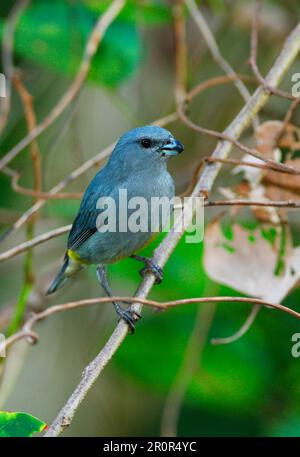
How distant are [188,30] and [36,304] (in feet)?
5.88

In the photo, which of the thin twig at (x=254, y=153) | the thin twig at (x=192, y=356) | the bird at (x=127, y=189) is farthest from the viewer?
the thin twig at (x=192, y=356)

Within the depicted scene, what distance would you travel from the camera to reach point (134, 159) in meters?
2.67

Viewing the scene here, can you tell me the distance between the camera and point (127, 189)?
2.63 meters

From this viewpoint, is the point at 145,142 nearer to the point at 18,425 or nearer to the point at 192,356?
the point at 192,356

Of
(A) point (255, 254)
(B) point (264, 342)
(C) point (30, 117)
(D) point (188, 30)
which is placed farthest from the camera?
(D) point (188, 30)

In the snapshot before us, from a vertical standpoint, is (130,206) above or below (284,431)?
above

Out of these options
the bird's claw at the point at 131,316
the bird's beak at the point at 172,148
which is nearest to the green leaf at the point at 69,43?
the bird's beak at the point at 172,148

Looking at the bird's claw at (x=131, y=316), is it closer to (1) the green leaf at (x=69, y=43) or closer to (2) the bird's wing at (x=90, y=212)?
(2) the bird's wing at (x=90, y=212)

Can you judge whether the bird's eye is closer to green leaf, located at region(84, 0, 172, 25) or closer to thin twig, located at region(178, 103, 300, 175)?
thin twig, located at region(178, 103, 300, 175)

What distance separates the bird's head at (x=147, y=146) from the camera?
2.57 m

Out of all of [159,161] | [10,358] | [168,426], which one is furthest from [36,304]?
[159,161]

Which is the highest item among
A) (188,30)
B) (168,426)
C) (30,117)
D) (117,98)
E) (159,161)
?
Result: (188,30)

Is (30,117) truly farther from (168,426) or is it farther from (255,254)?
(168,426)

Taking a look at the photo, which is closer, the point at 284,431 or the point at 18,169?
the point at 284,431
